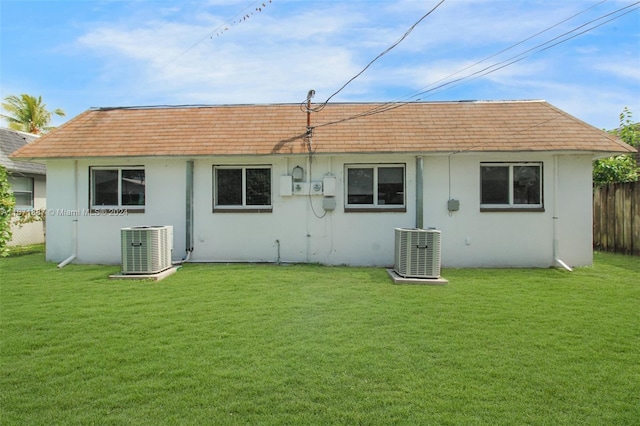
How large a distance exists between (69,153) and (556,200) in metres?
12.4

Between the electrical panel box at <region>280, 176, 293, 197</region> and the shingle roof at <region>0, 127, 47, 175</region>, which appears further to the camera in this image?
the shingle roof at <region>0, 127, 47, 175</region>

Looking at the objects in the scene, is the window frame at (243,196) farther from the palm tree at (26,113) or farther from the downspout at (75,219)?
the palm tree at (26,113)

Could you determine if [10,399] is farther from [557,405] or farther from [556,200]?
[556,200]

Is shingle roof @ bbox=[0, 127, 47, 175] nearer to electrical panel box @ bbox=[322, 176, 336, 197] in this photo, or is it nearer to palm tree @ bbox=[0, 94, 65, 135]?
electrical panel box @ bbox=[322, 176, 336, 197]

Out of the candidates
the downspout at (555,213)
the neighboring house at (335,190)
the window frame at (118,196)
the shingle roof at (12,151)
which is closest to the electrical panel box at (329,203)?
the neighboring house at (335,190)

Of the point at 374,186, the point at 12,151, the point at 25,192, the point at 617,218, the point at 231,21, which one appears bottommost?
the point at 617,218

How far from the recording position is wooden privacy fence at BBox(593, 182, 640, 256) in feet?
36.5

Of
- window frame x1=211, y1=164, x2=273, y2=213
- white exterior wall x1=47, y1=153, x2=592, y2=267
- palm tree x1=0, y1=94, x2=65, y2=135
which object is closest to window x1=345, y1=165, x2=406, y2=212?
white exterior wall x1=47, y1=153, x2=592, y2=267

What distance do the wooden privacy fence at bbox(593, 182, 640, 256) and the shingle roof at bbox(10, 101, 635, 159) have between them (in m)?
3.09

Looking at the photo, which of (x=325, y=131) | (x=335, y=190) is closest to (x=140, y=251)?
(x=335, y=190)

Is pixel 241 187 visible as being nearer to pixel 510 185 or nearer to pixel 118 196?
pixel 118 196

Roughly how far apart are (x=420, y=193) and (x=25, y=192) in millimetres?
15180

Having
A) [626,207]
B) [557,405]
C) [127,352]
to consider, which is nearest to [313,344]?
[127,352]

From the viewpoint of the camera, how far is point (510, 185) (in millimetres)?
9547
